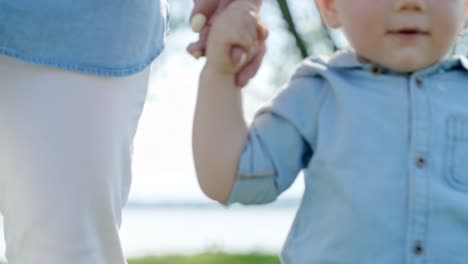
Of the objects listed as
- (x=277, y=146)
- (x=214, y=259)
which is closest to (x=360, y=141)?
(x=277, y=146)

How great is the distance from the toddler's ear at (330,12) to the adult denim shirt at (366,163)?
0.36 feet

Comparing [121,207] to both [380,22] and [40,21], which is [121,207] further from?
[380,22]

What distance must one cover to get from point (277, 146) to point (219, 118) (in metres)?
0.14

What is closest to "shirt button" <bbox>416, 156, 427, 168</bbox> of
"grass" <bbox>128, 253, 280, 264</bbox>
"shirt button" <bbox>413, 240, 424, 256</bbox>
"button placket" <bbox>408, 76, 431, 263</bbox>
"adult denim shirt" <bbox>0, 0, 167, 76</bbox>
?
"button placket" <bbox>408, 76, 431, 263</bbox>

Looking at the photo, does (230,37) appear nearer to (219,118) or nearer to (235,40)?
(235,40)

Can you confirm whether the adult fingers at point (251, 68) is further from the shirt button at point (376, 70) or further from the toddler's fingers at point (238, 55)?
the shirt button at point (376, 70)

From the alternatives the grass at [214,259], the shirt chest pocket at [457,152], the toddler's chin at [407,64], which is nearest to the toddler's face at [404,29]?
the toddler's chin at [407,64]

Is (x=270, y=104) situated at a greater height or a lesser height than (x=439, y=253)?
greater

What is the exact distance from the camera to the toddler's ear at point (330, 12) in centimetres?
395

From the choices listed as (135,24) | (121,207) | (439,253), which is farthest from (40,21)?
(439,253)

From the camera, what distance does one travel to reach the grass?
9.50 metres

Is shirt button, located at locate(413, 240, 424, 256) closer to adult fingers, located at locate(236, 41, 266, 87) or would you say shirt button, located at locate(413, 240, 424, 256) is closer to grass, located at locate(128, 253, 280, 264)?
adult fingers, located at locate(236, 41, 266, 87)

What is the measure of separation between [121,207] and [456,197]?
84cm

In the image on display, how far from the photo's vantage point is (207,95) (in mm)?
3771
